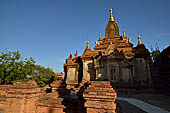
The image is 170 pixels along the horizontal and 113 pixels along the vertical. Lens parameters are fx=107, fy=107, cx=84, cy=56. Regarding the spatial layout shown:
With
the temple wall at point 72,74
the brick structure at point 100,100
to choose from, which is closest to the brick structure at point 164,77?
the temple wall at point 72,74

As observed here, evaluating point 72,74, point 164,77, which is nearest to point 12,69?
point 72,74

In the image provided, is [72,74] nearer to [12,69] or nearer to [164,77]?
[12,69]

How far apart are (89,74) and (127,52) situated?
650 centimetres

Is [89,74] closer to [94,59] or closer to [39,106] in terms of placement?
[94,59]

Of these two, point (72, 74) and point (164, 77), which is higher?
point (72, 74)

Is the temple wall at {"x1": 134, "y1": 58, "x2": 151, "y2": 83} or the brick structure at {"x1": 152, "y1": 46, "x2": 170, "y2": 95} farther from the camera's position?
the temple wall at {"x1": 134, "y1": 58, "x2": 151, "y2": 83}

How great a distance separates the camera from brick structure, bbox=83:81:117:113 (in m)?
3.15

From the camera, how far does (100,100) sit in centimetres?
328

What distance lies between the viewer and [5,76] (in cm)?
1379

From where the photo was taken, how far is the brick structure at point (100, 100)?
315cm

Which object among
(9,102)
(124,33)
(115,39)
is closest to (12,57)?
(9,102)

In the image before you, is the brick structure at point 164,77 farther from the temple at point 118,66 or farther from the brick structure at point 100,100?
the brick structure at point 100,100

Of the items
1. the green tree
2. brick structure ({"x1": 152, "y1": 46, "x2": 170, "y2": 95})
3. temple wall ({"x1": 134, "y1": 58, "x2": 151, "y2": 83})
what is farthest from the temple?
the green tree

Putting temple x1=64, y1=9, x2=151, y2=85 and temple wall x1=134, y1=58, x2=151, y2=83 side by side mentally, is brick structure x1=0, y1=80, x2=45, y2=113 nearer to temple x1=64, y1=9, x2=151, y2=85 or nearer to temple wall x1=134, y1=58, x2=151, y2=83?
temple x1=64, y1=9, x2=151, y2=85
